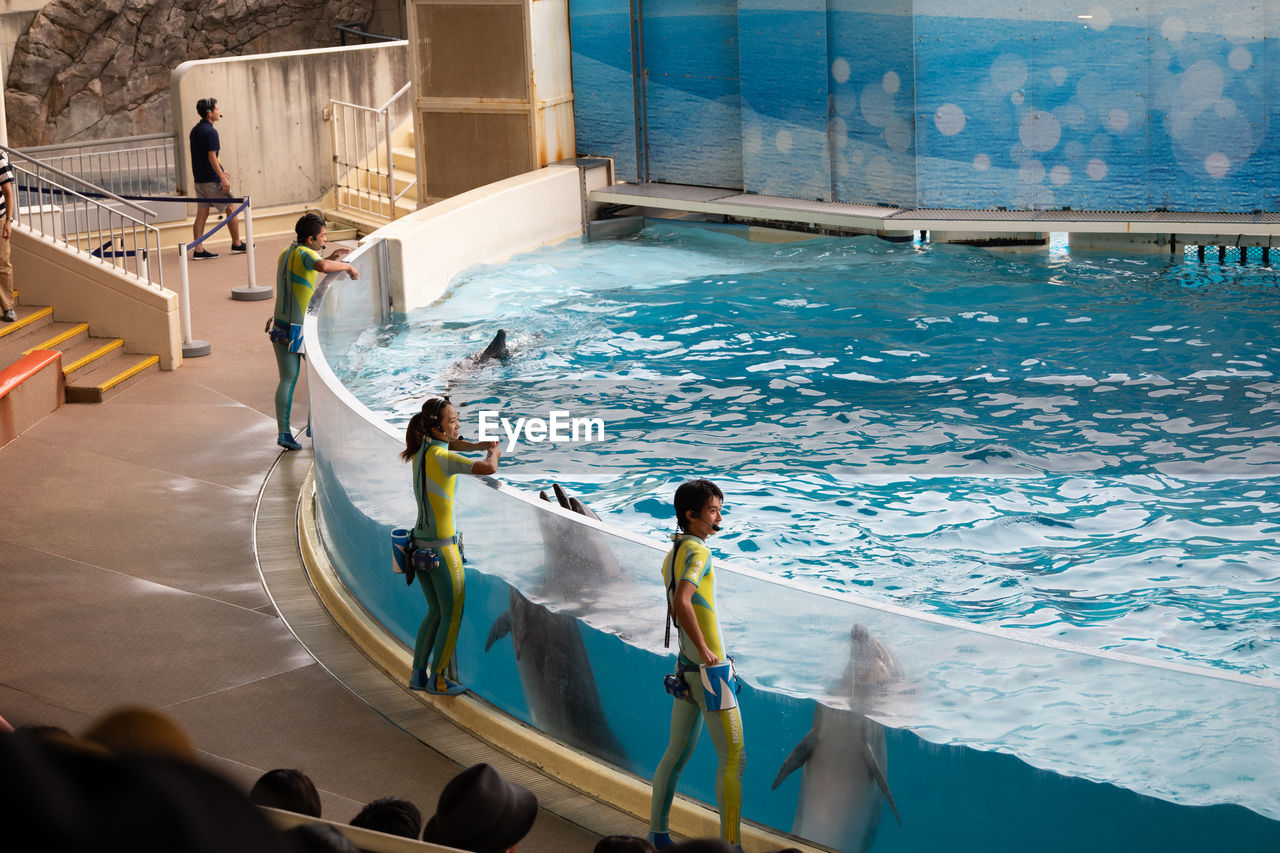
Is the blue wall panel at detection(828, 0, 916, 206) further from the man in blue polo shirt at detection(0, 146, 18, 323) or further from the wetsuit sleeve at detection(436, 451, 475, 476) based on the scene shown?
the wetsuit sleeve at detection(436, 451, 475, 476)

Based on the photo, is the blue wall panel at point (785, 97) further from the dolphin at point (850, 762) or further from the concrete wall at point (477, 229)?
the dolphin at point (850, 762)

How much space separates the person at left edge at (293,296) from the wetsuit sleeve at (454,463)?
4.18 m

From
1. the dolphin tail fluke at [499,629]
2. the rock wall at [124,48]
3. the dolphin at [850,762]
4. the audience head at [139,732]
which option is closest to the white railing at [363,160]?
the rock wall at [124,48]

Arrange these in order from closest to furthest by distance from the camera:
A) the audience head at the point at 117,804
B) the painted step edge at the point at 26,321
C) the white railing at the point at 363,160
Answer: the audience head at the point at 117,804 → the painted step edge at the point at 26,321 → the white railing at the point at 363,160

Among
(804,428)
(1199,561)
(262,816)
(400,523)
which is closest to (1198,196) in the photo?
(804,428)

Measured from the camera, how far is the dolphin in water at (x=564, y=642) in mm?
6254

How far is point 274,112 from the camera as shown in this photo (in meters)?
20.7

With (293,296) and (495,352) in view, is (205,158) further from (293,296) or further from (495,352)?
(293,296)

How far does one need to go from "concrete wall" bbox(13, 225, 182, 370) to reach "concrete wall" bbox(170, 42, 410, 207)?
577 cm

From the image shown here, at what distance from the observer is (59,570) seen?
898cm

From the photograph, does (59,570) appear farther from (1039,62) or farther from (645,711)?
(1039,62)

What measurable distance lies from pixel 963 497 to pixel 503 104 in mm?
11259

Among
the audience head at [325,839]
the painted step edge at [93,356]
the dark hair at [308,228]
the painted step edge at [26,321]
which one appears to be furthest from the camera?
the painted step edge at [26,321]

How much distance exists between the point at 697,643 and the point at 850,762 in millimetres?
859
